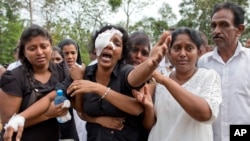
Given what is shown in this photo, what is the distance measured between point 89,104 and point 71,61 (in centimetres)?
199

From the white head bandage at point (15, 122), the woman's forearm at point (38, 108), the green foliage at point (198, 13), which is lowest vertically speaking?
the white head bandage at point (15, 122)

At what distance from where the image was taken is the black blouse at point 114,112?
6.86 ft

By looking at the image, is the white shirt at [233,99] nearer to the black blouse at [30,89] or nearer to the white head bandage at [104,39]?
the white head bandage at [104,39]

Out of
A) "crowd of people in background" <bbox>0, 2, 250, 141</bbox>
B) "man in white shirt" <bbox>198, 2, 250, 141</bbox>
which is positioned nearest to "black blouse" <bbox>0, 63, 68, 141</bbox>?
"crowd of people in background" <bbox>0, 2, 250, 141</bbox>

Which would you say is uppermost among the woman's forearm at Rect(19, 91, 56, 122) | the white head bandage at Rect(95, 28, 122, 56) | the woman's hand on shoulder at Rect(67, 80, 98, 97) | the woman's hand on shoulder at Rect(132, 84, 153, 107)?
the white head bandage at Rect(95, 28, 122, 56)

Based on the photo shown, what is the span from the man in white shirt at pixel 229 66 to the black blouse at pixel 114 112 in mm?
619

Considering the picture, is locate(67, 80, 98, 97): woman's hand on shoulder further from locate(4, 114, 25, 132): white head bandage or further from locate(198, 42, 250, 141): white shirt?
Result: locate(198, 42, 250, 141): white shirt

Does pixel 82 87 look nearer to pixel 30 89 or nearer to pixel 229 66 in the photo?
pixel 30 89

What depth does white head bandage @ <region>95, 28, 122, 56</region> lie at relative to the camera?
85.7 inches

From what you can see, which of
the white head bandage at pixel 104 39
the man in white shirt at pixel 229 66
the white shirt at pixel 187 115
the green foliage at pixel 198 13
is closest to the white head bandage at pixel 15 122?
the white head bandage at pixel 104 39

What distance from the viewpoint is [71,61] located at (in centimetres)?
407

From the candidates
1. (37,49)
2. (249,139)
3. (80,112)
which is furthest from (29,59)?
(249,139)

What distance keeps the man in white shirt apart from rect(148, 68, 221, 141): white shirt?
0.36 meters

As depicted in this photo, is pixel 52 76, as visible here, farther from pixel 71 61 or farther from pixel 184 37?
pixel 71 61
